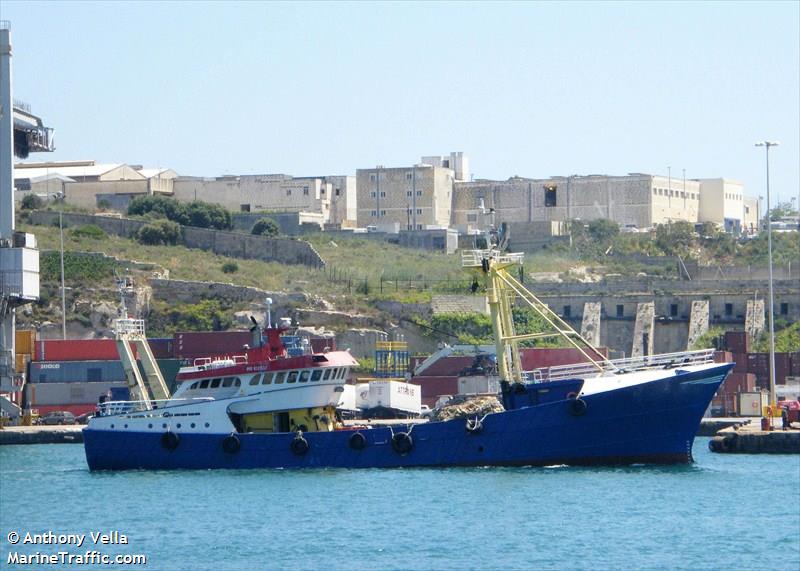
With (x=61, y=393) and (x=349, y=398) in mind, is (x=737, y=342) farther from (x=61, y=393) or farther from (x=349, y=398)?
(x=61, y=393)

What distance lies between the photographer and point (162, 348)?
2468 inches

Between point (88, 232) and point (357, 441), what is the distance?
42.4 metres

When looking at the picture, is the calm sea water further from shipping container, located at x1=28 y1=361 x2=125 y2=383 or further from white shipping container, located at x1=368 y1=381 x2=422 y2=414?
shipping container, located at x1=28 y1=361 x2=125 y2=383

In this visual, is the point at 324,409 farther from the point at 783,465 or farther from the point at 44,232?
the point at 44,232

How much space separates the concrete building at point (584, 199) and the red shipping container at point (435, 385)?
3265 centimetres

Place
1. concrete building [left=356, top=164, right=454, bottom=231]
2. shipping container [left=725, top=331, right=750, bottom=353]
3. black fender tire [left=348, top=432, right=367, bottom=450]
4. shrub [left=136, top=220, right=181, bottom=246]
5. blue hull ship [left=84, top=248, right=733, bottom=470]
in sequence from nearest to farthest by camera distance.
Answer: blue hull ship [left=84, top=248, right=733, bottom=470] → black fender tire [left=348, top=432, right=367, bottom=450] → shipping container [left=725, top=331, right=750, bottom=353] → shrub [left=136, top=220, right=181, bottom=246] → concrete building [left=356, top=164, right=454, bottom=231]

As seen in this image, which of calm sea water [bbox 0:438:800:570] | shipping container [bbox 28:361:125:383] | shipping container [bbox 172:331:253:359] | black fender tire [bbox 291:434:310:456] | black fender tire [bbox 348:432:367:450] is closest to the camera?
calm sea water [bbox 0:438:800:570]

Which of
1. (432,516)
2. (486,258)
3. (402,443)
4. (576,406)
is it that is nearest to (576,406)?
(576,406)

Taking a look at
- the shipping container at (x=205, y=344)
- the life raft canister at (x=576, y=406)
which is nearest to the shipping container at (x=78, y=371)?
the shipping container at (x=205, y=344)

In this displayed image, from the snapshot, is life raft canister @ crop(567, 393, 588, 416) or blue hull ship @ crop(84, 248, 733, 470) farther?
blue hull ship @ crop(84, 248, 733, 470)

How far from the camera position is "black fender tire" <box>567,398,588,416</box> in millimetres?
42031

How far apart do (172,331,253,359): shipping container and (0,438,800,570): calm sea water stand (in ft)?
54.9

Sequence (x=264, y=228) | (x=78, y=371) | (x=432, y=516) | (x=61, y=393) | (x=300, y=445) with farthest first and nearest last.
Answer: (x=264, y=228) → (x=61, y=393) → (x=78, y=371) → (x=300, y=445) → (x=432, y=516)

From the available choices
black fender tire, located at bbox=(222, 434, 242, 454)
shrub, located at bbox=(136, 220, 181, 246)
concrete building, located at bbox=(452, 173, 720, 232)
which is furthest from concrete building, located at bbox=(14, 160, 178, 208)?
black fender tire, located at bbox=(222, 434, 242, 454)
